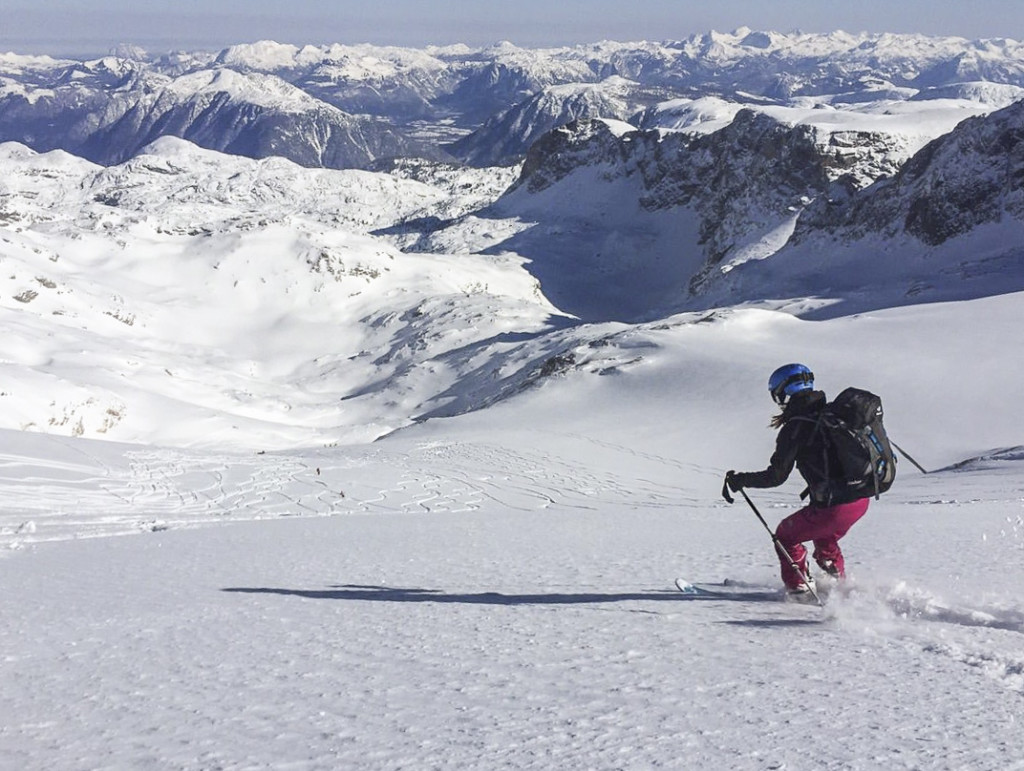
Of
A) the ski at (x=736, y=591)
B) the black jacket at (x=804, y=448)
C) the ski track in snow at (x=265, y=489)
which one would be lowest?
the ski track in snow at (x=265, y=489)

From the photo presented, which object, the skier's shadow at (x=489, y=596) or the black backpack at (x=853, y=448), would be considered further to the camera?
the skier's shadow at (x=489, y=596)

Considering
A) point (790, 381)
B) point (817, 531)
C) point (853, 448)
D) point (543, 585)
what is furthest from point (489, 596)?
point (853, 448)

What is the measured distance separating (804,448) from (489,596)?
2991mm

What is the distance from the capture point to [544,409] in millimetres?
36969

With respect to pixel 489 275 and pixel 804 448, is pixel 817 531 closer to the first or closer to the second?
pixel 804 448

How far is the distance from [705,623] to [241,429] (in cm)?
4194

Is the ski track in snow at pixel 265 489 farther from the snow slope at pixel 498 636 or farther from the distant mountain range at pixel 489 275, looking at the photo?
the distant mountain range at pixel 489 275

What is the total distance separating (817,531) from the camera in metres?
6.99

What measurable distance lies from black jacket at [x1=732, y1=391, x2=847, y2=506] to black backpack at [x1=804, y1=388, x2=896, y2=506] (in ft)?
0.07

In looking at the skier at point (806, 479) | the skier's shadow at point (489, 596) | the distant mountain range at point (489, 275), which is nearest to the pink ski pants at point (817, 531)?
the skier at point (806, 479)

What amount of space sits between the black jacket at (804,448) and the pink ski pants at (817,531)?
0.15 meters

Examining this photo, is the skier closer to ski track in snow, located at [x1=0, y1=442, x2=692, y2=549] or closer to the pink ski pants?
the pink ski pants

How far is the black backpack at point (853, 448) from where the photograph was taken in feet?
21.3

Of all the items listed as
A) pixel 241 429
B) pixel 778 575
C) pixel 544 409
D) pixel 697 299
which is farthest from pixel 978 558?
pixel 697 299
